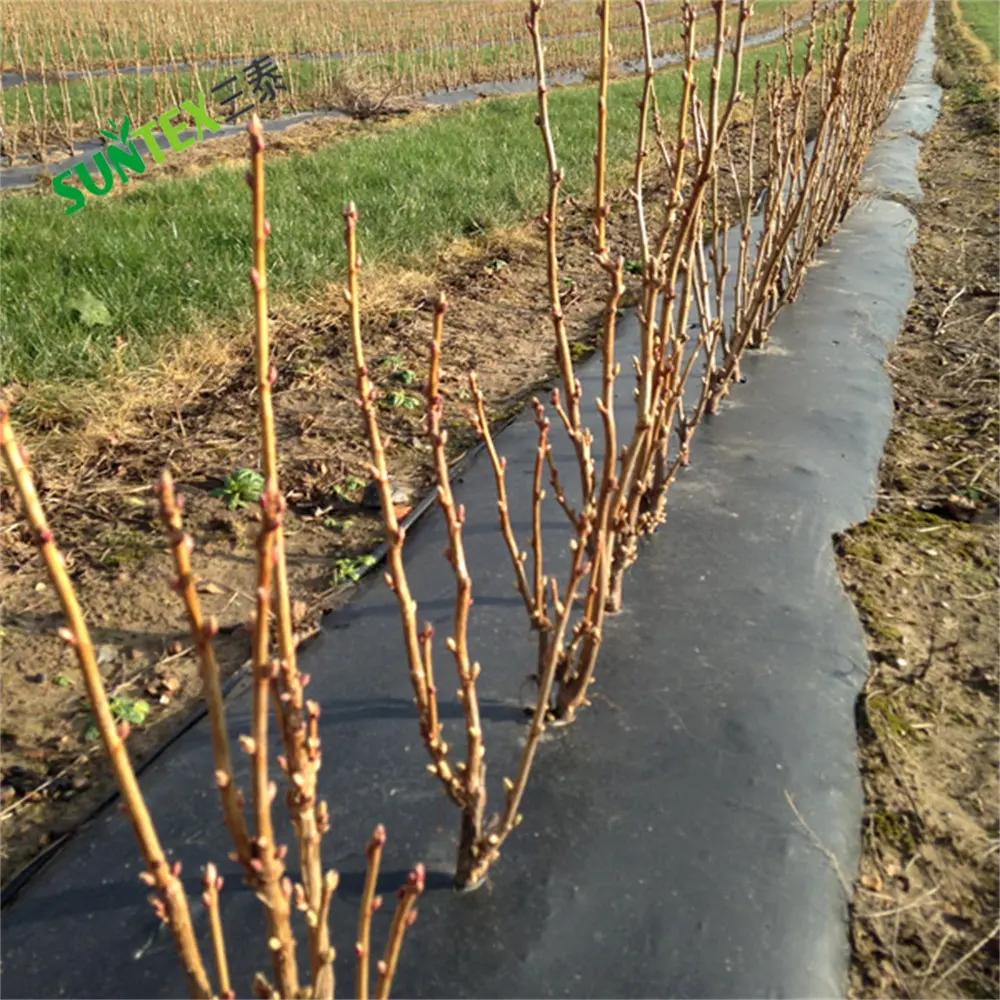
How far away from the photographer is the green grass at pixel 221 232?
3.83 metres

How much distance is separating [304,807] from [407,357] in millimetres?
3055

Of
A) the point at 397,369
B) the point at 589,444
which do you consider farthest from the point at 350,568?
the point at 397,369

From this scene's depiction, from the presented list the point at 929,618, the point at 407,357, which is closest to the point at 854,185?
the point at 407,357

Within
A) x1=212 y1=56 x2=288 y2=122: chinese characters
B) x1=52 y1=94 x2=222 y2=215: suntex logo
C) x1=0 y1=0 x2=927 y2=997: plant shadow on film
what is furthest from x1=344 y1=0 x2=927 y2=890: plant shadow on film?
x1=212 y1=56 x2=288 y2=122: chinese characters

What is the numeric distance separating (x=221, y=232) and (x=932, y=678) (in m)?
4.26

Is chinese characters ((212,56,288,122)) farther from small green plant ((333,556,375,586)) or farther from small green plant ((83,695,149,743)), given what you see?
small green plant ((83,695,149,743))

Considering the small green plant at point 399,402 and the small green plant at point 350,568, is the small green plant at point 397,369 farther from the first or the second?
the small green plant at point 350,568

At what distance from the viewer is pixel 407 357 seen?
3.88 metres

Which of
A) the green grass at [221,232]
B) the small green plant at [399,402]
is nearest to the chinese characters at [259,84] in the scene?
the green grass at [221,232]

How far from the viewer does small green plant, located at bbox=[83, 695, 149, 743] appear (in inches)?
79.4

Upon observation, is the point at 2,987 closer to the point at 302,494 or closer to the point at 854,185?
the point at 302,494

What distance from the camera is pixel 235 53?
16.0 meters

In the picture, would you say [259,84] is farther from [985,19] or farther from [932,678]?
[985,19]

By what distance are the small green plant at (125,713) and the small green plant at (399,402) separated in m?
1.61
